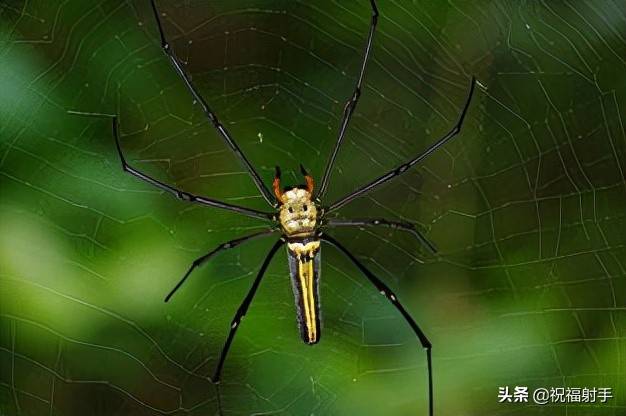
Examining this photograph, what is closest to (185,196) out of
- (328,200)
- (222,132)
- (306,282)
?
(222,132)

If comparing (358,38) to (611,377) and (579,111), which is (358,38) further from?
(611,377)

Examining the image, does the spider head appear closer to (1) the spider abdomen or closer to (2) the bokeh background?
(1) the spider abdomen

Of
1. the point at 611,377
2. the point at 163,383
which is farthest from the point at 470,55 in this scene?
the point at 163,383

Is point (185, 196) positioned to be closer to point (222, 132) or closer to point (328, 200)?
point (222, 132)

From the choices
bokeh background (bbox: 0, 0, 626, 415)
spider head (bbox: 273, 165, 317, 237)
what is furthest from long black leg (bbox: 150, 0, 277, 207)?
bokeh background (bbox: 0, 0, 626, 415)

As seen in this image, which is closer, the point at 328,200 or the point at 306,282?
the point at 306,282
